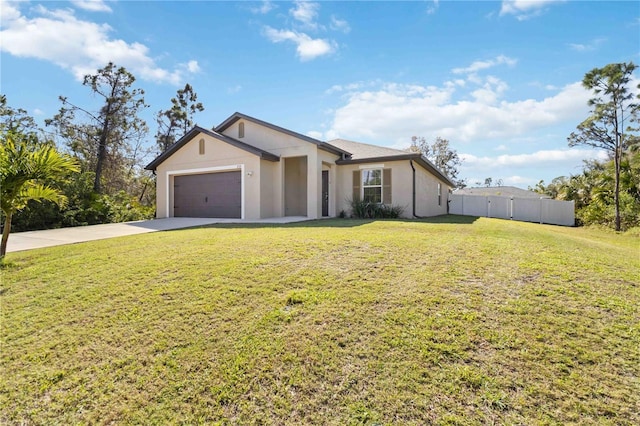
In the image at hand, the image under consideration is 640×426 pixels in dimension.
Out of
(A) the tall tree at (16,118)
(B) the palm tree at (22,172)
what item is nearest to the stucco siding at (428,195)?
(B) the palm tree at (22,172)

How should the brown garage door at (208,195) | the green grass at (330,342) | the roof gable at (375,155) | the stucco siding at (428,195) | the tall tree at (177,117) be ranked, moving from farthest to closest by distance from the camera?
the tall tree at (177,117) < the stucco siding at (428,195) < the brown garage door at (208,195) < the roof gable at (375,155) < the green grass at (330,342)

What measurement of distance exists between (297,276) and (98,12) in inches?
460

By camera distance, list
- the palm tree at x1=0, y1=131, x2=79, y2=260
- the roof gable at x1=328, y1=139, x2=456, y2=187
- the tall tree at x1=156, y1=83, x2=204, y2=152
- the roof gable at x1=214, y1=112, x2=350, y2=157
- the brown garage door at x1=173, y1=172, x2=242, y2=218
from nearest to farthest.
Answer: the palm tree at x1=0, y1=131, x2=79, y2=260 → the roof gable at x1=214, y1=112, x2=350, y2=157 → the roof gable at x1=328, y1=139, x2=456, y2=187 → the brown garage door at x1=173, y1=172, x2=242, y2=218 → the tall tree at x1=156, y1=83, x2=204, y2=152

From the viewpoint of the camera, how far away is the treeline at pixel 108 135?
15539mm

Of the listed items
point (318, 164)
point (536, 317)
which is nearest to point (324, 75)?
point (318, 164)

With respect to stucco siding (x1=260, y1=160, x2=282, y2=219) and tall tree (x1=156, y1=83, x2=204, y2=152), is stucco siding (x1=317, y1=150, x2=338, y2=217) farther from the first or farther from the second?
tall tree (x1=156, y1=83, x2=204, y2=152)

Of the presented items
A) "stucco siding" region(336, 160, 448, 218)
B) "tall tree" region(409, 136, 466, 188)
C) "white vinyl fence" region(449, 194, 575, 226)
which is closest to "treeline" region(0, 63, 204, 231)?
"stucco siding" region(336, 160, 448, 218)

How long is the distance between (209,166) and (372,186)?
7682 mm

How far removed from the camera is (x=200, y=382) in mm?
2795

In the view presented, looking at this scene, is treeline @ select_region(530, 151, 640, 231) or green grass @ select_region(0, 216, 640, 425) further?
treeline @ select_region(530, 151, 640, 231)

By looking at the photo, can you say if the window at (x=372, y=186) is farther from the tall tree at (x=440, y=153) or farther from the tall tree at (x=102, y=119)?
the tall tree at (x=440, y=153)

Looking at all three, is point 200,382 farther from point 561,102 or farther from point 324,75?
point 561,102

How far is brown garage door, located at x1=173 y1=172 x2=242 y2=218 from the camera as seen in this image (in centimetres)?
1431

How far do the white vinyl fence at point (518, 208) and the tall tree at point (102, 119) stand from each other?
76.8 feet
